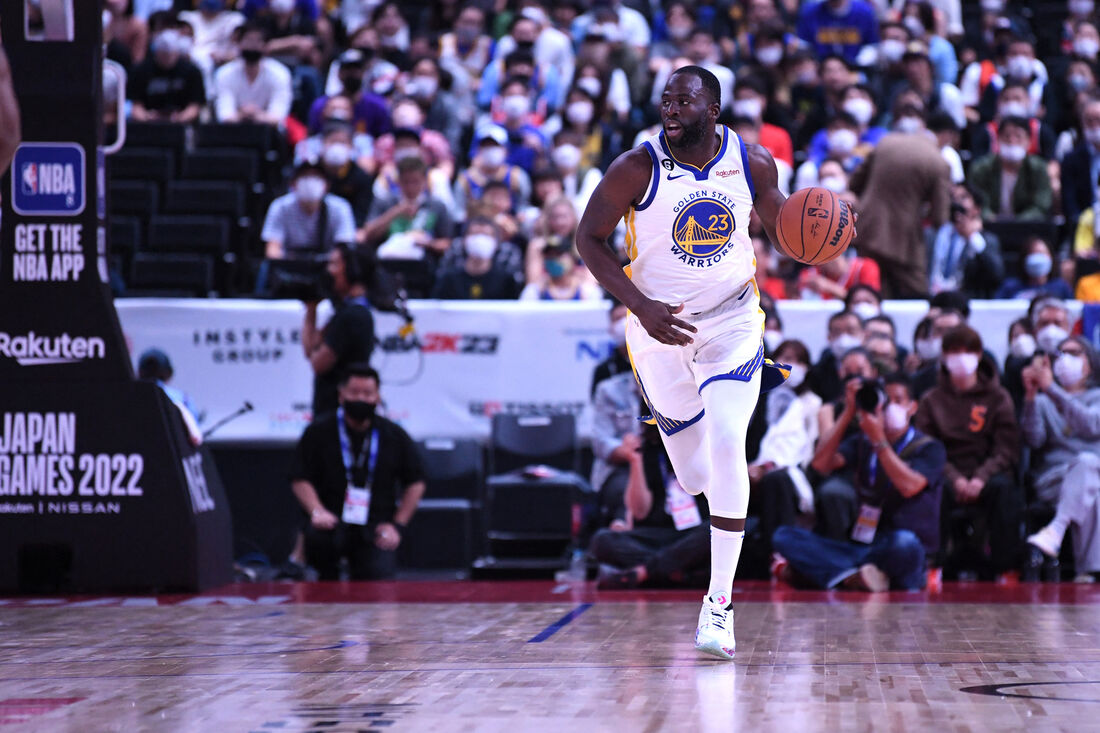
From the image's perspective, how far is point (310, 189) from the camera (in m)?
12.2

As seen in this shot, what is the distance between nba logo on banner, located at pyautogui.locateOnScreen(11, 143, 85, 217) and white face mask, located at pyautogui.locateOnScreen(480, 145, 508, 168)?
223 inches

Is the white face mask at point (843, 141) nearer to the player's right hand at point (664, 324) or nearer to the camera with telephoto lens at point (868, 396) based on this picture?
the camera with telephoto lens at point (868, 396)

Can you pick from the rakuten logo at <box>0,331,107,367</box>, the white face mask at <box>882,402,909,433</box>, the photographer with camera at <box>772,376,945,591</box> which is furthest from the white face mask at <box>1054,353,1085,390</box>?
the rakuten logo at <box>0,331,107,367</box>

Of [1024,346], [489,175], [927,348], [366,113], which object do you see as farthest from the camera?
[366,113]

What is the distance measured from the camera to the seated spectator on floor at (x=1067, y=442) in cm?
921

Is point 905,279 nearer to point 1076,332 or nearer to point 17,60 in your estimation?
point 1076,332

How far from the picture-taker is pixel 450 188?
1363 cm

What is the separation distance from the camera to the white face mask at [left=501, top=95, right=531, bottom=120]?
1434 centimetres

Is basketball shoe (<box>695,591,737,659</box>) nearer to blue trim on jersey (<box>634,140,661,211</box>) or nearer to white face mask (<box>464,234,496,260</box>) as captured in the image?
blue trim on jersey (<box>634,140,661,211</box>)

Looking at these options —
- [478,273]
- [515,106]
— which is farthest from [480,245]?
[515,106]

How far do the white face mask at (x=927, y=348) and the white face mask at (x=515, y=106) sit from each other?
5335mm

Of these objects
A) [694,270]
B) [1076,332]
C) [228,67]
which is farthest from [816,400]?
[228,67]

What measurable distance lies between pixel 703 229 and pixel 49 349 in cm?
404

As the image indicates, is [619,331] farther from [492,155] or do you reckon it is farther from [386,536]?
[492,155]
